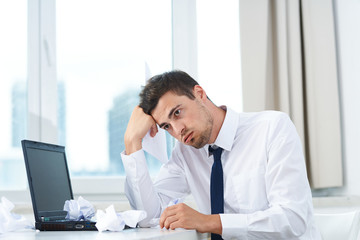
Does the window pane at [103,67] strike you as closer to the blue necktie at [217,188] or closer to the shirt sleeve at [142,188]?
the shirt sleeve at [142,188]

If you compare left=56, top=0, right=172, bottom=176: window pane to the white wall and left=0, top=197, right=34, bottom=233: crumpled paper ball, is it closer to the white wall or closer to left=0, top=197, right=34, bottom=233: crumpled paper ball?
the white wall

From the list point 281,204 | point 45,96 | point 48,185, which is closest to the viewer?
point 281,204

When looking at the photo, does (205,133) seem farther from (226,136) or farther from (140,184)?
(140,184)

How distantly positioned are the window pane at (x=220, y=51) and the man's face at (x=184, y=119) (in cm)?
104

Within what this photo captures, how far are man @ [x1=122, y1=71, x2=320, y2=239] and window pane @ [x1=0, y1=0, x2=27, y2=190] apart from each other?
110cm

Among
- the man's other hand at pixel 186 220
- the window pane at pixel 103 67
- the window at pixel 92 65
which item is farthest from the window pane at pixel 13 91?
the man's other hand at pixel 186 220

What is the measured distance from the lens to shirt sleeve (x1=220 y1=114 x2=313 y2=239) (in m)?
1.40

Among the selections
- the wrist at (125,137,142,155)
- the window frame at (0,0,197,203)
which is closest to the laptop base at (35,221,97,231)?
the wrist at (125,137,142,155)

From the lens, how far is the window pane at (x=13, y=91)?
2600mm

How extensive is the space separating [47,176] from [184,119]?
0.50 m

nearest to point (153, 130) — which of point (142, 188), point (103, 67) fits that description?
point (142, 188)

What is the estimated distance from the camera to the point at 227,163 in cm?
166

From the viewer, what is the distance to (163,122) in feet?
5.40

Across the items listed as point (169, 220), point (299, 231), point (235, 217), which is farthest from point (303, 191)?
point (169, 220)
